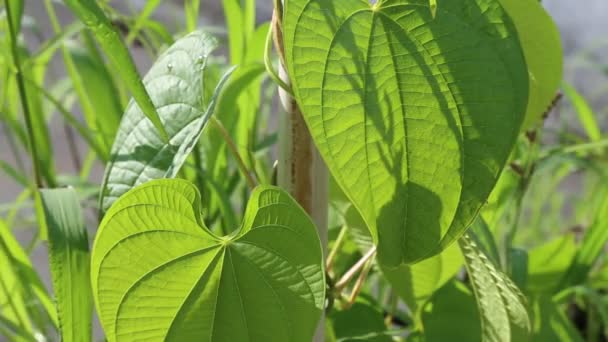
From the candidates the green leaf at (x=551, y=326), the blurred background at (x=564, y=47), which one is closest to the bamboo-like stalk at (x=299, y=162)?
the green leaf at (x=551, y=326)

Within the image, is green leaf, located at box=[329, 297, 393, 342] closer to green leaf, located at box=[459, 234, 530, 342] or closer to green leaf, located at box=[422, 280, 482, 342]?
green leaf, located at box=[422, 280, 482, 342]

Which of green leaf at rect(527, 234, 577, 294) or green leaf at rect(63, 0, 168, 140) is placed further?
green leaf at rect(527, 234, 577, 294)

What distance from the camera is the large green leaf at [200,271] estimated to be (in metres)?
0.29

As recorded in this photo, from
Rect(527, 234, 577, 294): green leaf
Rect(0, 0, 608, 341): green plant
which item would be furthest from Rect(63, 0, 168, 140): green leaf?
Rect(527, 234, 577, 294): green leaf

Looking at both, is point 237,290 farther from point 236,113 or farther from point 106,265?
point 236,113

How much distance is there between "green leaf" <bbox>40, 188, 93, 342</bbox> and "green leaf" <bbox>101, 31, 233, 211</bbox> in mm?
33

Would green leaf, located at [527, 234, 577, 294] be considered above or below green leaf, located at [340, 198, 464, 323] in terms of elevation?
below

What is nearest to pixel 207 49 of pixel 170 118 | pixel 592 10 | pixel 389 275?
pixel 170 118

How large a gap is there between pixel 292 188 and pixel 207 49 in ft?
0.26

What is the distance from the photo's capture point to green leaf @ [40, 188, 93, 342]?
36cm

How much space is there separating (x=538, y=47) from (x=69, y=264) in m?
0.25

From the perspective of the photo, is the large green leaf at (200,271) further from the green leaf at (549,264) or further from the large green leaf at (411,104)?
the green leaf at (549,264)

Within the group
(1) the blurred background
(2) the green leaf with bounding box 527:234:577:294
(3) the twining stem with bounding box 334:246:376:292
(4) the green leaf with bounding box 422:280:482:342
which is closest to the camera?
(3) the twining stem with bounding box 334:246:376:292

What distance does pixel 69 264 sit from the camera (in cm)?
37
